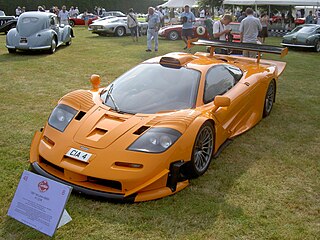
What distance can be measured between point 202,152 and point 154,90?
3.00 feet

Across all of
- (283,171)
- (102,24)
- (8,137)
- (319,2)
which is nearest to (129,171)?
(283,171)

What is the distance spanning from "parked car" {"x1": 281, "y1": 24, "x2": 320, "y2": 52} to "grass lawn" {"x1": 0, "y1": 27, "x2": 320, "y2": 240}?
26.9 feet

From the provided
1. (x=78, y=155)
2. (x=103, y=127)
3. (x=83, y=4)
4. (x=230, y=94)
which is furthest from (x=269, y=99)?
(x=83, y=4)

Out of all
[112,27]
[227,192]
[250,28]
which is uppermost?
[250,28]

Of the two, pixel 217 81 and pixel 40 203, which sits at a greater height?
pixel 217 81

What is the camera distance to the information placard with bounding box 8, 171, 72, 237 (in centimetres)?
269

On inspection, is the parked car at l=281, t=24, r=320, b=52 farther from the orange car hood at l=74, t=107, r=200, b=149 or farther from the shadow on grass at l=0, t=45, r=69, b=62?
the orange car hood at l=74, t=107, r=200, b=149

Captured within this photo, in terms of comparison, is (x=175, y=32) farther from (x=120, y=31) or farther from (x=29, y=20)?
(x=29, y=20)

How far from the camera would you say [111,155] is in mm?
3367

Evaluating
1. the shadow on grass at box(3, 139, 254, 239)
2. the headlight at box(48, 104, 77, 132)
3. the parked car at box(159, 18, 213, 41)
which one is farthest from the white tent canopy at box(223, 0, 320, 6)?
the shadow on grass at box(3, 139, 254, 239)

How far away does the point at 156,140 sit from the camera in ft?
11.4

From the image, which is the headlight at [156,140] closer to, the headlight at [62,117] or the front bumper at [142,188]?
the front bumper at [142,188]

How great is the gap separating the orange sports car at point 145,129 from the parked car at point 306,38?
10901 mm

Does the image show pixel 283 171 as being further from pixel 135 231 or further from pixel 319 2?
pixel 319 2
